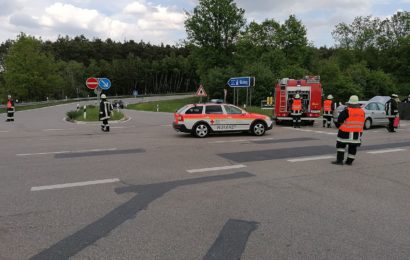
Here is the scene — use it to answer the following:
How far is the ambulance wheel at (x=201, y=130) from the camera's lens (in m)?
15.2

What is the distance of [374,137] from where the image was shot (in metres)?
15.7

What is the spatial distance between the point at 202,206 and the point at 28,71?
72.4 m

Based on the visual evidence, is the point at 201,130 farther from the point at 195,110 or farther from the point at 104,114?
the point at 104,114

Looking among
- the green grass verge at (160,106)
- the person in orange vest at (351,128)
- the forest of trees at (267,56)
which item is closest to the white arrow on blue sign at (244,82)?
the person in orange vest at (351,128)

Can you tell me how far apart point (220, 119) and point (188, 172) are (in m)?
7.55

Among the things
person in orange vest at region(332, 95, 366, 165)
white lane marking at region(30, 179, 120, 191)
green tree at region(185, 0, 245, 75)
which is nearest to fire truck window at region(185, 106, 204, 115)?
person in orange vest at region(332, 95, 366, 165)

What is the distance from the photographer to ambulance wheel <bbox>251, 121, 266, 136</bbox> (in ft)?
52.2

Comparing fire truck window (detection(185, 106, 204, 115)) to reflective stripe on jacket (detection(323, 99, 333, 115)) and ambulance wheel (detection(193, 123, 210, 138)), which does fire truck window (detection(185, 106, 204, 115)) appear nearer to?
Answer: ambulance wheel (detection(193, 123, 210, 138))

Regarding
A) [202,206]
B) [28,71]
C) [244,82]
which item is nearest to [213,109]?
[202,206]

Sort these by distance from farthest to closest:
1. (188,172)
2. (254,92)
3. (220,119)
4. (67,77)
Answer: (67,77), (254,92), (220,119), (188,172)

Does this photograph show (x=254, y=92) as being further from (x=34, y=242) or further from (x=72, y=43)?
(x=72, y=43)

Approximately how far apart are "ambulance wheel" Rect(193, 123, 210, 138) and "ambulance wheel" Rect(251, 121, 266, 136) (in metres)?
2.05

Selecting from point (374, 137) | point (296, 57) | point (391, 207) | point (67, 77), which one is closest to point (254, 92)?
point (296, 57)

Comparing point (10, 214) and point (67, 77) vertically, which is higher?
point (67, 77)
